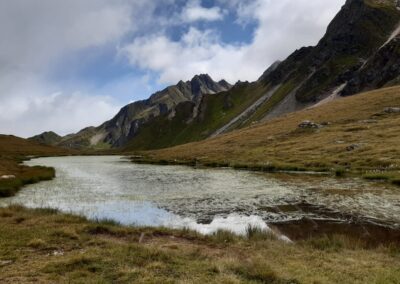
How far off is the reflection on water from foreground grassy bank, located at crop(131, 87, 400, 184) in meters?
9.45

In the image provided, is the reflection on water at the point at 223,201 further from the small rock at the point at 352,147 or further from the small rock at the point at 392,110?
the small rock at the point at 392,110

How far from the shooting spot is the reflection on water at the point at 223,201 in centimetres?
2870

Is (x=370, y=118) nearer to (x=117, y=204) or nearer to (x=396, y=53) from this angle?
(x=117, y=204)

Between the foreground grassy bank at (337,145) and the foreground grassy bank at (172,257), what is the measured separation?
94.3 ft

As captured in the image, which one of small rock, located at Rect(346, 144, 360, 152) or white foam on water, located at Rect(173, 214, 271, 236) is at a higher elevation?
small rock, located at Rect(346, 144, 360, 152)

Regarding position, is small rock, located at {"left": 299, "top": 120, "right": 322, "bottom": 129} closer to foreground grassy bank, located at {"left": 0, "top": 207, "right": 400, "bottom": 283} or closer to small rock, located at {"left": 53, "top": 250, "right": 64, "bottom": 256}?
foreground grassy bank, located at {"left": 0, "top": 207, "right": 400, "bottom": 283}

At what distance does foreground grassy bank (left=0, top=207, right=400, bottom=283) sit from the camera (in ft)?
48.3

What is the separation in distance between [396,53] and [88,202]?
198 meters

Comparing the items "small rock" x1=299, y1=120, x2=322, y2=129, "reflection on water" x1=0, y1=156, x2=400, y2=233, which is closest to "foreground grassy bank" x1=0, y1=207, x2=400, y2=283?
"reflection on water" x1=0, y1=156, x2=400, y2=233

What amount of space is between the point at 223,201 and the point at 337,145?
48508 mm

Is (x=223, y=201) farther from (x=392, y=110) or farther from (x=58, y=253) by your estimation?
(x=392, y=110)

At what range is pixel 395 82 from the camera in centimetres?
17562

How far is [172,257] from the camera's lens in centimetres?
1723

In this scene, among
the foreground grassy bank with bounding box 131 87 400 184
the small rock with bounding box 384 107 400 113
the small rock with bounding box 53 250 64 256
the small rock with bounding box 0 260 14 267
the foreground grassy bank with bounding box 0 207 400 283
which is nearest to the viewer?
the foreground grassy bank with bounding box 0 207 400 283
